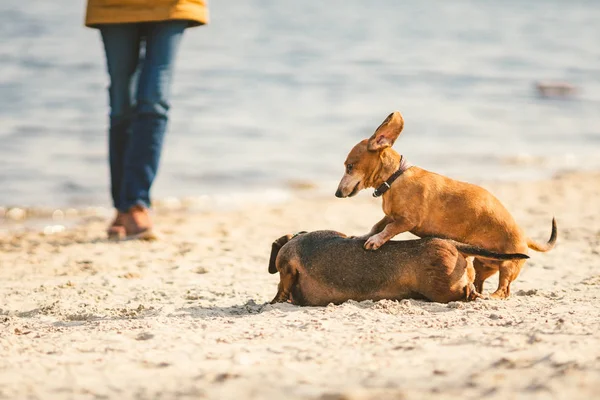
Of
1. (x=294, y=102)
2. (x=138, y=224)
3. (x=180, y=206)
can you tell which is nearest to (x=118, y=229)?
(x=138, y=224)

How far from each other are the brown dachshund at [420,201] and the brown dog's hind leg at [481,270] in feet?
0.36

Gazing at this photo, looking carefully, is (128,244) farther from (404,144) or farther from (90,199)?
(404,144)

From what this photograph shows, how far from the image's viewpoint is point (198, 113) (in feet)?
43.8

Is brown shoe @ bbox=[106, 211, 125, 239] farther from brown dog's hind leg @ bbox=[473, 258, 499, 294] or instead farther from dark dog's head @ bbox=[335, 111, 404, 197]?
brown dog's hind leg @ bbox=[473, 258, 499, 294]

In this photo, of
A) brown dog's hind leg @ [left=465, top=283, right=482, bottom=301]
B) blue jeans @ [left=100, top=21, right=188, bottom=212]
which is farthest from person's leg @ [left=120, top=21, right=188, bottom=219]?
brown dog's hind leg @ [left=465, top=283, right=482, bottom=301]

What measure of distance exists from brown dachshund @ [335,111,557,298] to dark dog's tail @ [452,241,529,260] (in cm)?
8

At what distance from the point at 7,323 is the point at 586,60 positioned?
64.6 ft

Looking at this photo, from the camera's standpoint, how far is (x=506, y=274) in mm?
4391

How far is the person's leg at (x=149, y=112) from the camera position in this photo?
614cm

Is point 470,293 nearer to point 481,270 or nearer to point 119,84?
point 481,270

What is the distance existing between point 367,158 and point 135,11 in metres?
2.48

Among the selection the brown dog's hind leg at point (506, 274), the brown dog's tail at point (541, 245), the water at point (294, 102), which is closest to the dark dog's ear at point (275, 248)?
the brown dog's hind leg at point (506, 274)

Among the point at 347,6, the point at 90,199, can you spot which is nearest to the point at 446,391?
the point at 90,199

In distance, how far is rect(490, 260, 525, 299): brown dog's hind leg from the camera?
4367 mm
